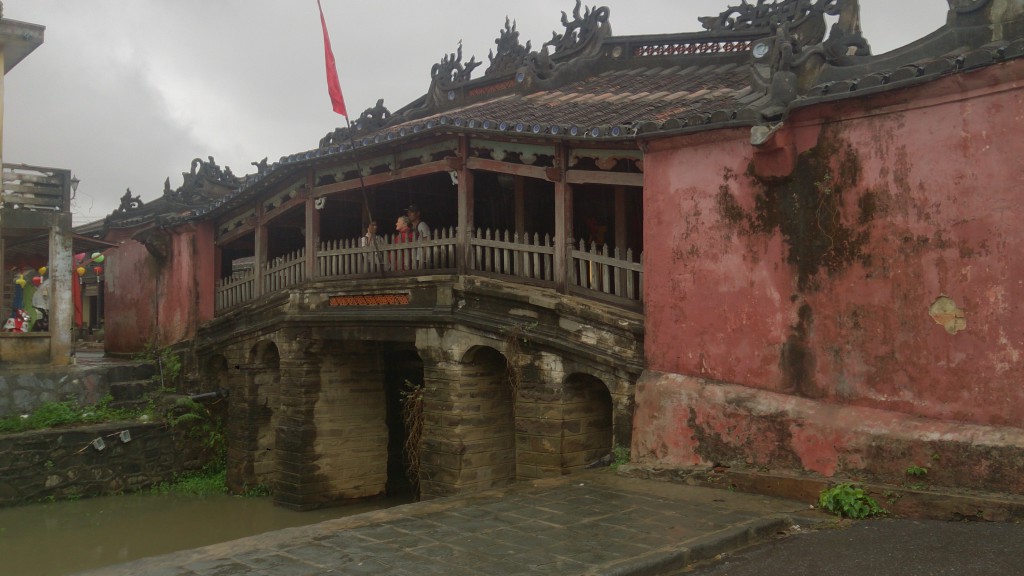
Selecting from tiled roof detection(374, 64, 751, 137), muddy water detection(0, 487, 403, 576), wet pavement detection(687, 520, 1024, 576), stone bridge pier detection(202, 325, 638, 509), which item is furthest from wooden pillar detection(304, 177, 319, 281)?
wet pavement detection(687, 520, 1024, 576)

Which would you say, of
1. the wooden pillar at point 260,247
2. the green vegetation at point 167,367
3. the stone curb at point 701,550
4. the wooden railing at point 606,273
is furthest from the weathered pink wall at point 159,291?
the stone curb at point 701,550

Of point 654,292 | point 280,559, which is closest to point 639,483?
point 654,292

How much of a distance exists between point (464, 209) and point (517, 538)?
571cm

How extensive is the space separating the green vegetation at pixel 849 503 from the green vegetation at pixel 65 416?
1289 cm

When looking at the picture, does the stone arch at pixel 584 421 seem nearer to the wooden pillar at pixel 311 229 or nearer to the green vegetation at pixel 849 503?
the green vegetation at pixel 849 503

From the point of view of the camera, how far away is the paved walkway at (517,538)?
5.59 meters

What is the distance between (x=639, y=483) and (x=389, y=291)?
5.10 metres

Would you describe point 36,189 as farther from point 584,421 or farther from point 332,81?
point 584,421

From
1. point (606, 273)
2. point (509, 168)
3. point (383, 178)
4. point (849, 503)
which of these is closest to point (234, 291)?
point (383, 178)

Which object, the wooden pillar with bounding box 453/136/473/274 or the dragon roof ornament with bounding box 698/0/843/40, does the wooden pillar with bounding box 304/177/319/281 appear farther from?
the dragon roof ornament with bounding box 698/0/843/40

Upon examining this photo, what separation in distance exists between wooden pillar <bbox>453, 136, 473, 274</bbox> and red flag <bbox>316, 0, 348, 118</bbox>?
2.17 metres

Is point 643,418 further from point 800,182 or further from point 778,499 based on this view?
point 800,182

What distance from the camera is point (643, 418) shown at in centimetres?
870

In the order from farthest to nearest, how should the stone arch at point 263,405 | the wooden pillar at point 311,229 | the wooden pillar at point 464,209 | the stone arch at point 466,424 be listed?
the stone arch at point 263,405 → the wooden pillar at point 311,229 → the wooden pillar at point 464,209 → the stone arch at point 466,424
